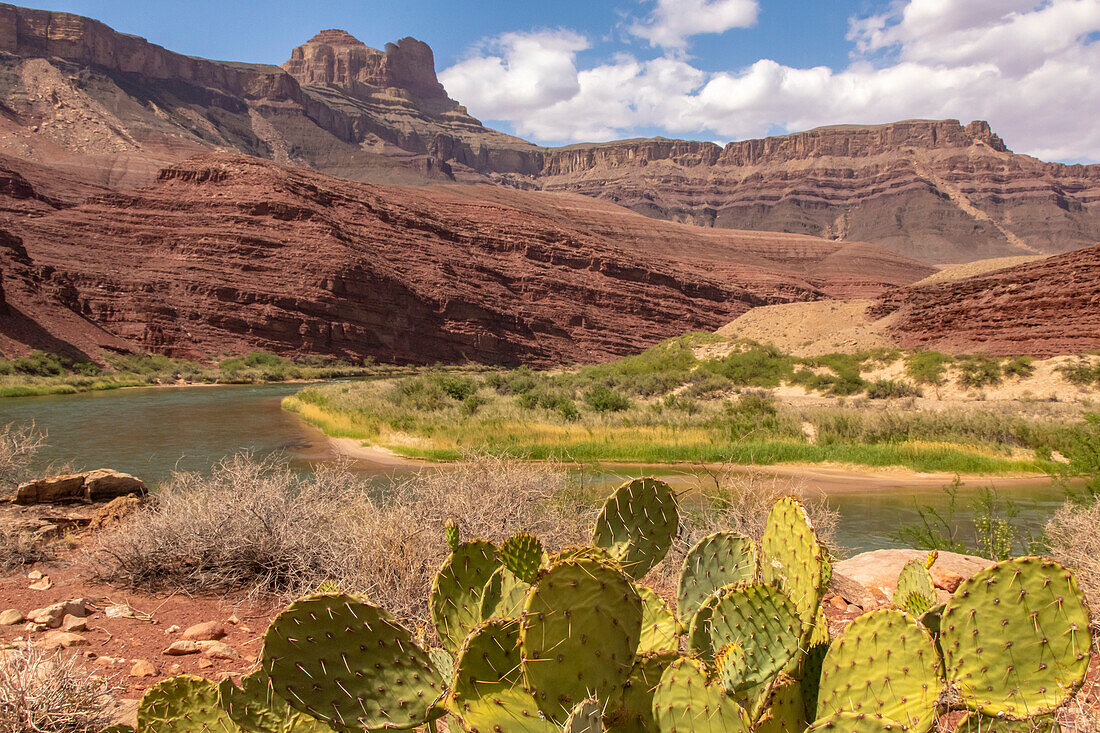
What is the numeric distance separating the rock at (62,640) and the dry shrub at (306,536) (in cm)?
125

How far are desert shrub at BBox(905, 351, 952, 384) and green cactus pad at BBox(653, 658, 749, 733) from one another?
3124 centimetres

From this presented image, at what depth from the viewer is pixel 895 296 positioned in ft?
134

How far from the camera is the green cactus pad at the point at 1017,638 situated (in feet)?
7.66

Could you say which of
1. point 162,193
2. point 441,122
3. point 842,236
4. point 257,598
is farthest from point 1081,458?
point 441,122

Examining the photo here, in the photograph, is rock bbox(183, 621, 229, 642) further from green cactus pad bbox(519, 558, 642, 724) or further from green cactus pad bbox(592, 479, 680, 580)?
green cactus pad bbox(519, 558, 642, 724)

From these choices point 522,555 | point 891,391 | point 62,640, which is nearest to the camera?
point 522,555

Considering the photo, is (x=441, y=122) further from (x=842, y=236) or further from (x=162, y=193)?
(x=162, y=193)

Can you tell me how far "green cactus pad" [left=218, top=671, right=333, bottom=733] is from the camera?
105 inches

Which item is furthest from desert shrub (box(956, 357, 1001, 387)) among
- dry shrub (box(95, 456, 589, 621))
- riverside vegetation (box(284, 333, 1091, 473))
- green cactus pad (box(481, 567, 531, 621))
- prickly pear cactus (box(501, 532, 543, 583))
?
prickly pear cactus (box(501, 532, 543, 583))

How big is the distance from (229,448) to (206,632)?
15307 millimetres

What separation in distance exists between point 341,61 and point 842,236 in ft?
463

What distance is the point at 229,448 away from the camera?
18.8 meters

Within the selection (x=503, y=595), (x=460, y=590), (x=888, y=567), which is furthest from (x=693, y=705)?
(x=888, y=567)

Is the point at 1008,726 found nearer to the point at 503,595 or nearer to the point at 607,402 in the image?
the point at 503,595
